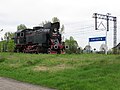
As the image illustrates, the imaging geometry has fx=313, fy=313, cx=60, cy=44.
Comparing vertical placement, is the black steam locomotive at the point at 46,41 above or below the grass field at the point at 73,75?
above

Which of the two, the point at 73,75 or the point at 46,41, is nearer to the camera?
the point at 73,75

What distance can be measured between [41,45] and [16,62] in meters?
11.7

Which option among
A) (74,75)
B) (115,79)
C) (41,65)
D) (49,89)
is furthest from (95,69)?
(41,65)

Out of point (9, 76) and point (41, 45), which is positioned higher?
point (41, 45)

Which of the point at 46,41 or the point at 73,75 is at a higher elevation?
the point at 46,41

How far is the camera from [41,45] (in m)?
37.5

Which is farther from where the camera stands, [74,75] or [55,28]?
[55,28]

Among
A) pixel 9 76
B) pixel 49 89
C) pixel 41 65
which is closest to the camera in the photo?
pixel 49 89

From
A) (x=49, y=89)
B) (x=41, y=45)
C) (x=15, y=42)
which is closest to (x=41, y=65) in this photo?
(x=49, y=89)

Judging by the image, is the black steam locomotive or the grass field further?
the black steam locomotive

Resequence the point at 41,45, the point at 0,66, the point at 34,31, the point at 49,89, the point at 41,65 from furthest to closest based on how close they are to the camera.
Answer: the point at 34,31, the point at 41,45, the point at 0,66, the point at 41,65, the point at 49,89

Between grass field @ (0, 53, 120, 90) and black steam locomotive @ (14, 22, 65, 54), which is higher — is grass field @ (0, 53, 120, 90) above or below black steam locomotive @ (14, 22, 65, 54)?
below

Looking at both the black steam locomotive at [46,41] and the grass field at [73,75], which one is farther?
the black steam locomotive at [46,41]

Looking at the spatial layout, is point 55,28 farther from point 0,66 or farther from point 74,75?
point 74,75
